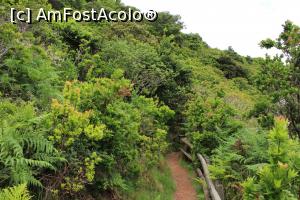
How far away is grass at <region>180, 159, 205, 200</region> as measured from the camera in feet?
38.8

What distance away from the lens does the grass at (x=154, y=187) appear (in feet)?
32.0

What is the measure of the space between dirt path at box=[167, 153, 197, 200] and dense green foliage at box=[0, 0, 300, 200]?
20.2 inches

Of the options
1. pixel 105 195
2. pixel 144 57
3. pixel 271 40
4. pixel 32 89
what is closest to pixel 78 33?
pixel 144 57

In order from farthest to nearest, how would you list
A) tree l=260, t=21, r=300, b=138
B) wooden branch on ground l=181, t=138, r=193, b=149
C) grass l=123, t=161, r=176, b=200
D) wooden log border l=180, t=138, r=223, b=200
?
wooden branch on ground l=181, t=138, r=193, b=149, tree l=260, t=21, r=300, b=138, wooden log border l=180, t=138, r=223, b=200, grass l=123, t=161, r=176, b=200

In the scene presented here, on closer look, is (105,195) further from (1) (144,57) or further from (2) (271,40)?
(1) (144,57)

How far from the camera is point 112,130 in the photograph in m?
8.61

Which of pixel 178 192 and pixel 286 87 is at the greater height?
pixel 286 87

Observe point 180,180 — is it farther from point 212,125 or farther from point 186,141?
point 186,141

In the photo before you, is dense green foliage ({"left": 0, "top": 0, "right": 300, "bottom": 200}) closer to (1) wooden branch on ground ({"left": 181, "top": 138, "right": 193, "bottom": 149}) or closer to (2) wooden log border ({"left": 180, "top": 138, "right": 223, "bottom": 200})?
(2) wooden log border ({"left": 180, "top": 138, "right": 223, "bottom": 200})

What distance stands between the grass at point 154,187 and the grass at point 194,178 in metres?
0.82

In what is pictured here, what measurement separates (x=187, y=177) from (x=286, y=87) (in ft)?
16.1

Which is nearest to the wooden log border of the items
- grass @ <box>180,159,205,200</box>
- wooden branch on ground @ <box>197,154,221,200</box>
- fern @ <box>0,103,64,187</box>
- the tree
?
wooden branch on ground @ <box>197,154,221,200</box>

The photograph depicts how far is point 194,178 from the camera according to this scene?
13234 millimetres

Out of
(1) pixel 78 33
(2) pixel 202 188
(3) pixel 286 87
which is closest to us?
(3) pixel 286 87
